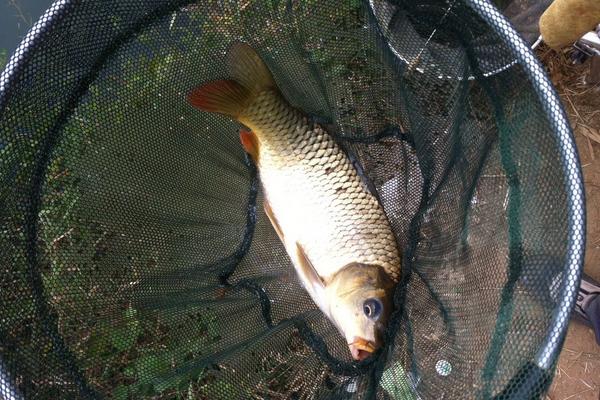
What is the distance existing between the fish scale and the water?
1.31m

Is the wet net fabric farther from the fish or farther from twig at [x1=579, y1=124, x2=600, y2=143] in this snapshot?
twig at [x1=579, y1=124, x2=600, y2=143]

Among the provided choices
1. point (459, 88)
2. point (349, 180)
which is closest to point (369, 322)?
point (349, 180)

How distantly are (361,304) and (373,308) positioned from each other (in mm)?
28

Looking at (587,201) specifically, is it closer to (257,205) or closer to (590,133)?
(590,133)

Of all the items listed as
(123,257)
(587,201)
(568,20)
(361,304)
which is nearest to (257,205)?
(123,257)

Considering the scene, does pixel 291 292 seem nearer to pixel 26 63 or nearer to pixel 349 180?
pixel 349 180

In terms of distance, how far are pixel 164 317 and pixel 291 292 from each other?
34 cm

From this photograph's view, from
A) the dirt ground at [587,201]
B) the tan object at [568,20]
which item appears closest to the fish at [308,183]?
the tan object at [568,20]

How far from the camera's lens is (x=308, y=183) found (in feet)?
4.66

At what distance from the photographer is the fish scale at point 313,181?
54.6 inches

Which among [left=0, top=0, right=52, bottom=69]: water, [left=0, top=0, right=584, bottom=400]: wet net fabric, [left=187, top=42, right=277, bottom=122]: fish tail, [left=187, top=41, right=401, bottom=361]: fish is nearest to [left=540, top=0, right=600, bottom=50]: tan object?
[left=0, top=0, right=584, bottom=400]: wet net fabric

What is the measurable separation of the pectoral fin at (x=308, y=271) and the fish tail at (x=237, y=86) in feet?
1.14

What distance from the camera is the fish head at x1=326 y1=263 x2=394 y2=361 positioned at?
122 centimetres

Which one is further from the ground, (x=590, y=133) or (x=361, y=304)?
(x=361, y=304)
